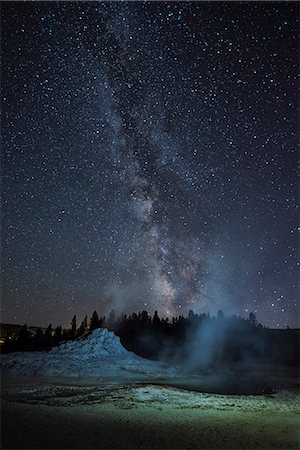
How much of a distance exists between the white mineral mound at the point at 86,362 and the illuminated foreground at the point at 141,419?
953 centimetres

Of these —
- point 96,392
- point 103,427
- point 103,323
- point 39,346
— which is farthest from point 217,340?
point 103,427

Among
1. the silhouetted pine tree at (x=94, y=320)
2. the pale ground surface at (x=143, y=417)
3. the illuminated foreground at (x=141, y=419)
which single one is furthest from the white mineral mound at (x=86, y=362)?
the silhouetted pine tree at (x=94, y=320)

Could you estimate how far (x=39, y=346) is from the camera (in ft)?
222

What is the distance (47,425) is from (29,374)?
18.9m

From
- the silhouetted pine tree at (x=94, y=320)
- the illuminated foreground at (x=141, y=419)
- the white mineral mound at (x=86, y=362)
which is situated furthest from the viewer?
the silhouetted pine tree at (x=94, y=320)

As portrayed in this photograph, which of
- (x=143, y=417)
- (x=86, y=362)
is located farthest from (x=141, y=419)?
(x=86, y=362)

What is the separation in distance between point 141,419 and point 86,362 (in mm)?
22401

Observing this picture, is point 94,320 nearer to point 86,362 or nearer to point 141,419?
point 86,362

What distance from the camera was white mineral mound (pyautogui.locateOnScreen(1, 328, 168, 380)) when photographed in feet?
103

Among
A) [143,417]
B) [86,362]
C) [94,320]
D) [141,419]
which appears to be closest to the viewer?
[141,419]

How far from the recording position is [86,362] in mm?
36000

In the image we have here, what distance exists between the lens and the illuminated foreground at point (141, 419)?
1196 cm

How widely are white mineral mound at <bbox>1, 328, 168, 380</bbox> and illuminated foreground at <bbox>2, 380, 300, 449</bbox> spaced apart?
9.53 metres

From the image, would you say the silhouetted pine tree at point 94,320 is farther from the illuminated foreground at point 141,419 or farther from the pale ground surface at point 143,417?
the illuminated foreground at point 141,419
